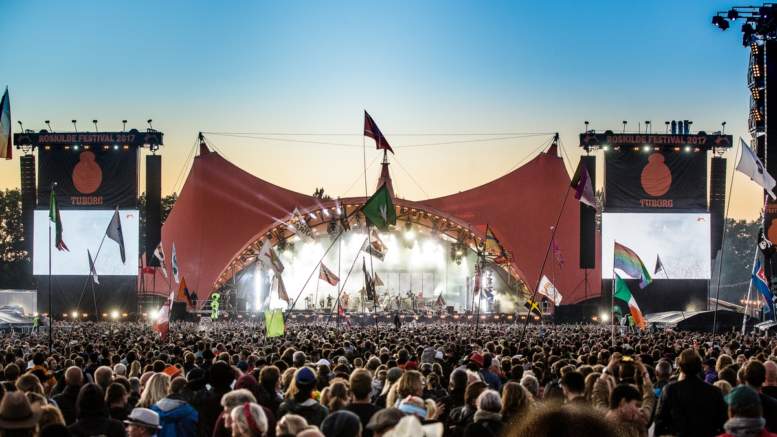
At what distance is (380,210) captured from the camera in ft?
68.5

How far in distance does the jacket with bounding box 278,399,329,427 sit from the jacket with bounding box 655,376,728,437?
100 inches

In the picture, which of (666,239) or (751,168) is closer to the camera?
(751,168)

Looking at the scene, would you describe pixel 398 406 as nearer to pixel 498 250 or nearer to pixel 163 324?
pixel 163 324

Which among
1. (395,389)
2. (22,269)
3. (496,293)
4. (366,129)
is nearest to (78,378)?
(395,389)

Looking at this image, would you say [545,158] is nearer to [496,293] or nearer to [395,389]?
[496,293]

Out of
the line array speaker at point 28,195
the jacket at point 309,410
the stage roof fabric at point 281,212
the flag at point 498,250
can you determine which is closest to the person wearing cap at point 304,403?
the jacket at point 309,410

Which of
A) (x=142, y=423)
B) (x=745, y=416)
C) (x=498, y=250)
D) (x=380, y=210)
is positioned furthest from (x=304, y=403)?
(x=498, y=250)

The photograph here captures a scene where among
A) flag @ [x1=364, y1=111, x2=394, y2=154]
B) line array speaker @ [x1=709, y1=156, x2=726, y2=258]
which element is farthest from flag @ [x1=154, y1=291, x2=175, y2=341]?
line array speaker @ [x1=709, y1=156, x2=726, y2=258]

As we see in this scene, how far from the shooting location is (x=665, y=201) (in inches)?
1660

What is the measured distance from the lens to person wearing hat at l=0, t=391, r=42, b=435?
5121 mm

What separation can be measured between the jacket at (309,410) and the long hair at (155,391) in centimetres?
111

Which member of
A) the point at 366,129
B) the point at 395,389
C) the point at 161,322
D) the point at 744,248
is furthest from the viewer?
the point at 744,248

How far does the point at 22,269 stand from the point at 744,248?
71928mm

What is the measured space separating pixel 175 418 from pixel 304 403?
0.95 m
